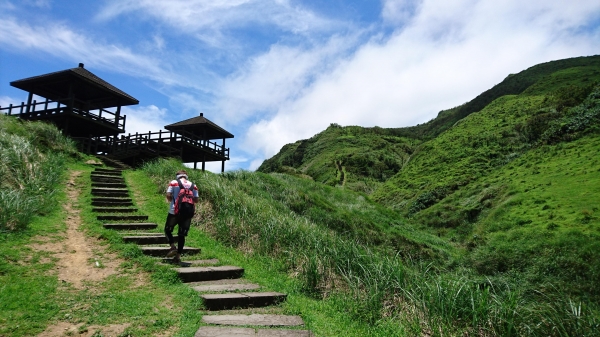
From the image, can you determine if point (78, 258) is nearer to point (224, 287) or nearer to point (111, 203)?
point (224, 287)

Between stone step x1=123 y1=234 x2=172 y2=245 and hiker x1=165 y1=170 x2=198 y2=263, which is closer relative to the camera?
hiker x1=165 y1=170 x2=198 y2=263

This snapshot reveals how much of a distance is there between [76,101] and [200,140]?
8.14 metres

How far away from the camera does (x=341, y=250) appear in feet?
21.1

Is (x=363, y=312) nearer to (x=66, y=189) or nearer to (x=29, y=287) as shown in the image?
(x=29, y=287)

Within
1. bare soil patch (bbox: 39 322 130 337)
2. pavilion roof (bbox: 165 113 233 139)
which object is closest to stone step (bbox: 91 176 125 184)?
bare soil patch (bbox: 39 322 130 337)

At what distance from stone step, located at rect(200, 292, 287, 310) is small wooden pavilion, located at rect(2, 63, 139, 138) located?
737 inches

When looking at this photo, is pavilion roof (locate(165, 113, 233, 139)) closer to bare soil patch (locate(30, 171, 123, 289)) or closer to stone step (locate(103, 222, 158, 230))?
stone step (locate(103, 222, 158, 230))

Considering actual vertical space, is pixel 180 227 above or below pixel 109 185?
below

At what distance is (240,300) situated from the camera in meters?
4.71

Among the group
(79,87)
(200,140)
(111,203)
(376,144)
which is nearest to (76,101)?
(79,87)

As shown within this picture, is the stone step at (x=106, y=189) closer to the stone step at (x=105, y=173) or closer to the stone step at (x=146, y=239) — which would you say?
the stone step at (x=105, y=173)

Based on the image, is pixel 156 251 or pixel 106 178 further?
pixel 106 178

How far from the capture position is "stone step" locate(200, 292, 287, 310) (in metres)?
4.60

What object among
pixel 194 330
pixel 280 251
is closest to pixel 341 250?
pixel 280 251
